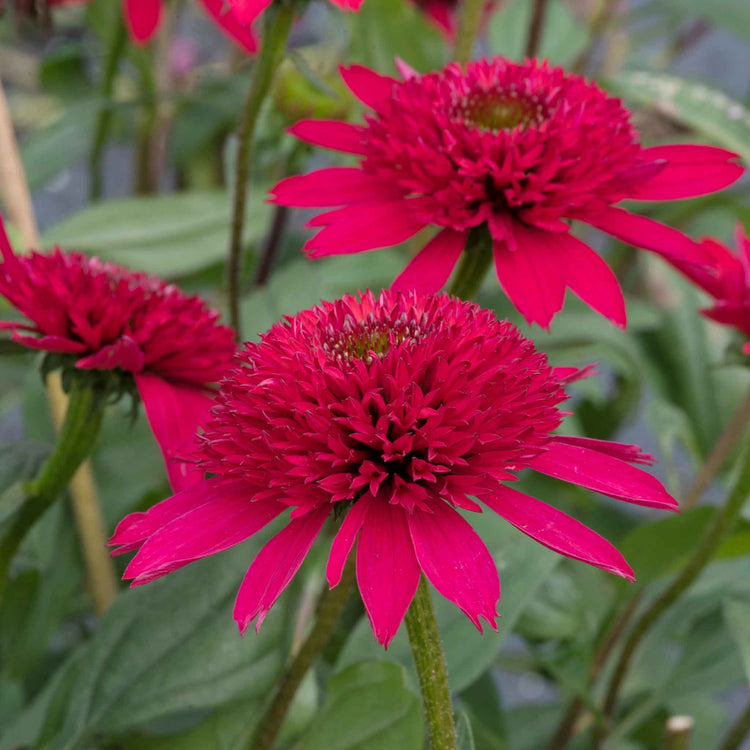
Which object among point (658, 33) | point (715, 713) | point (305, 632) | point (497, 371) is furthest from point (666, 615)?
point (658, 33)

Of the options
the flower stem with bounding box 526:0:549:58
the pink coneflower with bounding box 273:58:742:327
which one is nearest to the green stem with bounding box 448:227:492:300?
the pink coneflower with bounding box 273:58:742:327

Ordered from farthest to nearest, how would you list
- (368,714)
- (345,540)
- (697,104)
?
(697,104) < (368,714) < (345,540)

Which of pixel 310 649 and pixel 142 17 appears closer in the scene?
pixel 310 649

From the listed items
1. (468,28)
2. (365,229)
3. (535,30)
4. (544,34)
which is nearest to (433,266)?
(365,229)

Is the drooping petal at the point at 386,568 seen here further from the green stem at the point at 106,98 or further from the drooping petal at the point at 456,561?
the green stem at the point at 106,98

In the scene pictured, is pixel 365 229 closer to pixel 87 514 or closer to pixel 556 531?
pixel 556 531

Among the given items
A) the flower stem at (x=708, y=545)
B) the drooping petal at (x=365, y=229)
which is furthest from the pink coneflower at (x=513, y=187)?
the flower stem at (x=708, y=545)
